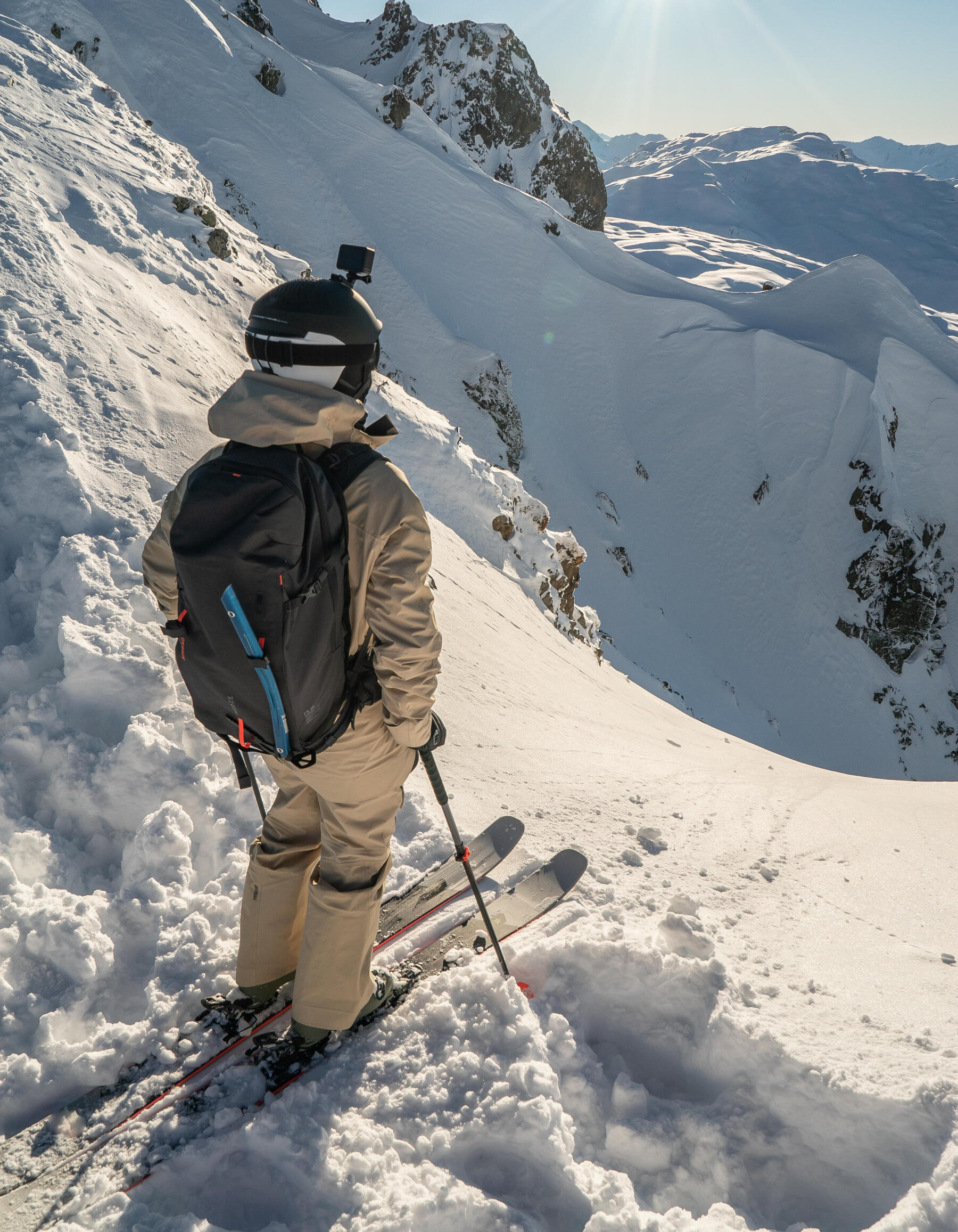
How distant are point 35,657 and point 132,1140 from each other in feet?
7.16

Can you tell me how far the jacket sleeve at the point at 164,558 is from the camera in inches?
86.9

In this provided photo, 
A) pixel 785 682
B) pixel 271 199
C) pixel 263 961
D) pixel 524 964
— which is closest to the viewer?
pixel 263 961

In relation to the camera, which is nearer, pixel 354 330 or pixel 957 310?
pixel 354 330

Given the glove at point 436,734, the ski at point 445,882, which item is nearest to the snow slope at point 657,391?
the ski at point 445,882

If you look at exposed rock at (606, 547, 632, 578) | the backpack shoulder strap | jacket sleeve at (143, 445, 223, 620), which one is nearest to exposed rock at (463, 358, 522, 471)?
exposed rock at (606, 547, 632, 578)

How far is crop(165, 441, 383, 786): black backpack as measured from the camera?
1.69m

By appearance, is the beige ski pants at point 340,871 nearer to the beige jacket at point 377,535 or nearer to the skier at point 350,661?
the skier at point 350,661

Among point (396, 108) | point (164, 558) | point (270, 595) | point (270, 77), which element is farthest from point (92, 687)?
point (396, 108)

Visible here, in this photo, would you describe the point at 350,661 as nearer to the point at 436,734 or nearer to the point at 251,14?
the point at 436,734

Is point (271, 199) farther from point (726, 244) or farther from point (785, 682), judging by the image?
Result: point (726, 244)

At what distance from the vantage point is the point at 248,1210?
191 centimetres

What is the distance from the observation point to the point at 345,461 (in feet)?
6.25

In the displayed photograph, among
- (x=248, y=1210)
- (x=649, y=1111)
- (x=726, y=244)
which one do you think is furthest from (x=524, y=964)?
(x=726, y=244)

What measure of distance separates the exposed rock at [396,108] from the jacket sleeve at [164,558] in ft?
104
